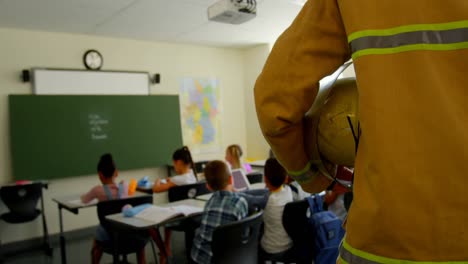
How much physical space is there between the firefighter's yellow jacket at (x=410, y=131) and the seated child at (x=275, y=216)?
81.5 inches

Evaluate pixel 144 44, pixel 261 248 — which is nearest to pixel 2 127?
pixel 144 44

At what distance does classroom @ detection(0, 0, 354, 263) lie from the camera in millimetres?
4516

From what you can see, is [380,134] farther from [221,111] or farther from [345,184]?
[221,111]

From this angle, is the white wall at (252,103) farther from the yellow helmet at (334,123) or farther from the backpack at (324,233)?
the yellow helmet at (334,123)

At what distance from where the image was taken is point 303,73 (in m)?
0.74

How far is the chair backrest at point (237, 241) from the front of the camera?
2248 mm

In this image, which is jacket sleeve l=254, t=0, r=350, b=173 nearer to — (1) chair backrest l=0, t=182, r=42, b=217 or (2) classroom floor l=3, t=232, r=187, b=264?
(2) classroom floor l=3, t=232, r=187, b=264

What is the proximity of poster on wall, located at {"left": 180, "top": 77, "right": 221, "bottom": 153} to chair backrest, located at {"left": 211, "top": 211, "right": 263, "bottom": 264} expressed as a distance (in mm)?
3934

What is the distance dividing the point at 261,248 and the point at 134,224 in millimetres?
900

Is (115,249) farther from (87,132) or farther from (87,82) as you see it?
(87,82)

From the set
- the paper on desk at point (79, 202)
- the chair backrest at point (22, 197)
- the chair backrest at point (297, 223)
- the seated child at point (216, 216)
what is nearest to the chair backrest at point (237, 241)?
the seated child at point (216, 216)

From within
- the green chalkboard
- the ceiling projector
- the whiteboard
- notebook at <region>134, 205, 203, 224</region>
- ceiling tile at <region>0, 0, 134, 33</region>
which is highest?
ceiling tile at <region>0, 0, 134, 33</region>

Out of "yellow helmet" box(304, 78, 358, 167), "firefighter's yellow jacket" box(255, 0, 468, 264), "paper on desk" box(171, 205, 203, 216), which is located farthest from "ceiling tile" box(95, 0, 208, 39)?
"firefighter's yellow jacket" box(255, 0, 468, 264)

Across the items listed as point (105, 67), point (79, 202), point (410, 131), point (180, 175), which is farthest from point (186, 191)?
point (410, 131)
